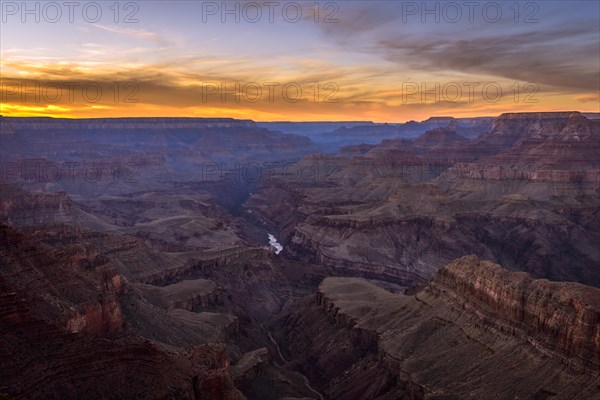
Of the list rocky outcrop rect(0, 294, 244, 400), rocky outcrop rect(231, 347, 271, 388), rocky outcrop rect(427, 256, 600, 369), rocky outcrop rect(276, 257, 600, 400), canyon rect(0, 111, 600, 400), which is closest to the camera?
rocky outcrop rect(0, 294, 244, 400)

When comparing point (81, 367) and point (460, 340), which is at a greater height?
point (81, 367)

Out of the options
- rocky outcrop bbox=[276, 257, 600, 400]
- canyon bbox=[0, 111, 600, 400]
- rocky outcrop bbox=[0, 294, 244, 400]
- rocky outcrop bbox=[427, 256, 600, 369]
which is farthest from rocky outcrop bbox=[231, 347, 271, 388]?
rocky outcrop bbox=[427, 256, 600, 369]

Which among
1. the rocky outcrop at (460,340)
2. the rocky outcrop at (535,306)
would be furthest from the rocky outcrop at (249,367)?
the rocky outcrop at (535,306)

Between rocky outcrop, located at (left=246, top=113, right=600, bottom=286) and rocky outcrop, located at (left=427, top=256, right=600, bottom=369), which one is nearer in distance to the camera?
rocky outcrop, located at (left=427, top=256, right=600, bottom=369)

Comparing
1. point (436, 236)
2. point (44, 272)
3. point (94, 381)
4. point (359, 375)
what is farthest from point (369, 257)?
point (94, 381)

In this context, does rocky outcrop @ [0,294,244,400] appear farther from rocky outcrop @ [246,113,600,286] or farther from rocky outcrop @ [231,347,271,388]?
rocky outcrop @ [246,113,600,286]

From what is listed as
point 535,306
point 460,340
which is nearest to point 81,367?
point 460,340

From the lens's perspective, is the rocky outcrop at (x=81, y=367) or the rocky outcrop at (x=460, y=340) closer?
the rocky outcrop at (x=81, y=367)

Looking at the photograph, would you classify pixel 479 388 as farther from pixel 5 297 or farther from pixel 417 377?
pixel 5 297

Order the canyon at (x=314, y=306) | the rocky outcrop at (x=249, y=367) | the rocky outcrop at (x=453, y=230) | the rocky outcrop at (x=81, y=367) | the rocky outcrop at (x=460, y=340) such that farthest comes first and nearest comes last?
the rocky outcrop at (x=453, y=230) → the rocky outcrop at (x=249, y=367) → the rocky outcrop at (x=460, y=340) → the canyon at (x=314, y=306) → the rocky outcrop at (x=81, y=367)

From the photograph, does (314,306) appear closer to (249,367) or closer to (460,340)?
(249,367)

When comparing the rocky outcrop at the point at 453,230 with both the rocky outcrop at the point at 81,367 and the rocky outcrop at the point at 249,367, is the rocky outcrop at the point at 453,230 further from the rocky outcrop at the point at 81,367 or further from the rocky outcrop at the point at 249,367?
the rocky outcrop at the point at 81,367
